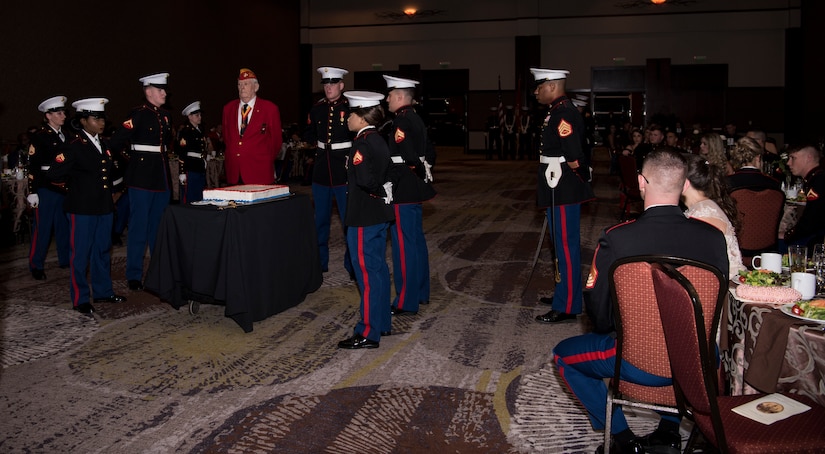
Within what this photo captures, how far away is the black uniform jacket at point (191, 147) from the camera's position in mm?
8945

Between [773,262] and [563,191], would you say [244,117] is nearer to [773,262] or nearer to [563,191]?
[563,191]

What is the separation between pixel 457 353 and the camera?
14.6 feet

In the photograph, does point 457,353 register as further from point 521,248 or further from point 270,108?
point 521,248

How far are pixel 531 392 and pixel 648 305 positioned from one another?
148cm

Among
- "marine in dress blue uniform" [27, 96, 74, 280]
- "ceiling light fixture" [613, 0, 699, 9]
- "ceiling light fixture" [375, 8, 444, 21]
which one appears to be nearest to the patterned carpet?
"marine in dress blue uniform" [27, 96, 74, 280]

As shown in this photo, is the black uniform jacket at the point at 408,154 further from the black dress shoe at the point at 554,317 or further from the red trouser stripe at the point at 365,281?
the black dress shoe at the point at 554,317

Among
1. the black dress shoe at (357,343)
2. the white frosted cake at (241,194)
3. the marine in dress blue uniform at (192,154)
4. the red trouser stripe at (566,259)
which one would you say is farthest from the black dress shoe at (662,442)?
the marine in dress blue uniform at (192,154)

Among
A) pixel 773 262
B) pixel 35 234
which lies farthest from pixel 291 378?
pixel 35 234

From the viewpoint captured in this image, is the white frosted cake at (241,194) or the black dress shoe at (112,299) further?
the black dress shoe at (112,299)

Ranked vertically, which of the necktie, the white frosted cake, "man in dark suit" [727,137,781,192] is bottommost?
the white frosted cake

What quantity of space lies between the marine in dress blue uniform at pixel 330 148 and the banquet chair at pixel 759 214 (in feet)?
10.1

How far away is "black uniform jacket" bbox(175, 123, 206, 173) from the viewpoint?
8.95 meters

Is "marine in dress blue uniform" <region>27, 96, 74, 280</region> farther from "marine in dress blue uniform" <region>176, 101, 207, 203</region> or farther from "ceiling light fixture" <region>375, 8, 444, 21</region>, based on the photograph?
"ceiling light fixture" <region>375, 8, 444, 21</region>

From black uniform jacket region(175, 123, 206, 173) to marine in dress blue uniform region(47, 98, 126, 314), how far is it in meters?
3.21
